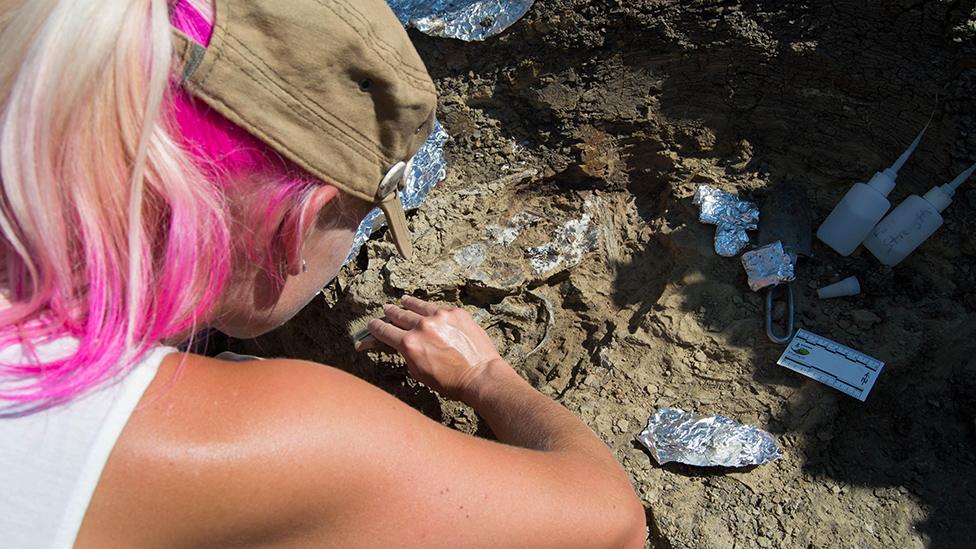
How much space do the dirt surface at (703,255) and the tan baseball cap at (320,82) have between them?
112 centimetres

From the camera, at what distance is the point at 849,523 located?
1664 mm

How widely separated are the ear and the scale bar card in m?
1.36

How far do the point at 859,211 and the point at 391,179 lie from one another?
1513mm

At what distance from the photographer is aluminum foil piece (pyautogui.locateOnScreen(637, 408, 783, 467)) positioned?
175 cm

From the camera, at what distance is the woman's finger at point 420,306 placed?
160 centimetres

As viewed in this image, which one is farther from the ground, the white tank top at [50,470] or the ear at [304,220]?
the ear at [304,220]

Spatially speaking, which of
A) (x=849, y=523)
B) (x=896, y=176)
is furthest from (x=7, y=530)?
(x=896, y=176)

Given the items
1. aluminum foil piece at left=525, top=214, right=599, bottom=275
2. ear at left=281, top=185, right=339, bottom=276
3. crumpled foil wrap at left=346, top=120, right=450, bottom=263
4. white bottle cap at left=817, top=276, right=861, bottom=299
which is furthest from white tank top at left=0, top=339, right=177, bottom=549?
white bottle cap at left=817, top=276, right=861, bottom=299

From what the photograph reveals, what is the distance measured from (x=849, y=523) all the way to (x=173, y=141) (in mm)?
1611

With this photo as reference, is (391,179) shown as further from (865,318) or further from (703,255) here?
(865,318)

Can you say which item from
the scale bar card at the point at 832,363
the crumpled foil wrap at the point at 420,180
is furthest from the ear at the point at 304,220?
the scale bar card at the point at 832,363

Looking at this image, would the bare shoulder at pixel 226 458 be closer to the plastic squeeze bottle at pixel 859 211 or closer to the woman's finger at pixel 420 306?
the woman's finger at pixel 420 306

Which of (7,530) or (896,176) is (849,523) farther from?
(7,530)

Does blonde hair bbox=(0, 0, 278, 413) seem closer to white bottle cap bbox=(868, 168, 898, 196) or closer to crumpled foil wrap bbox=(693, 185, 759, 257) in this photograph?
crumpled foil wrap bbox=(693, 185, 759, 257)
